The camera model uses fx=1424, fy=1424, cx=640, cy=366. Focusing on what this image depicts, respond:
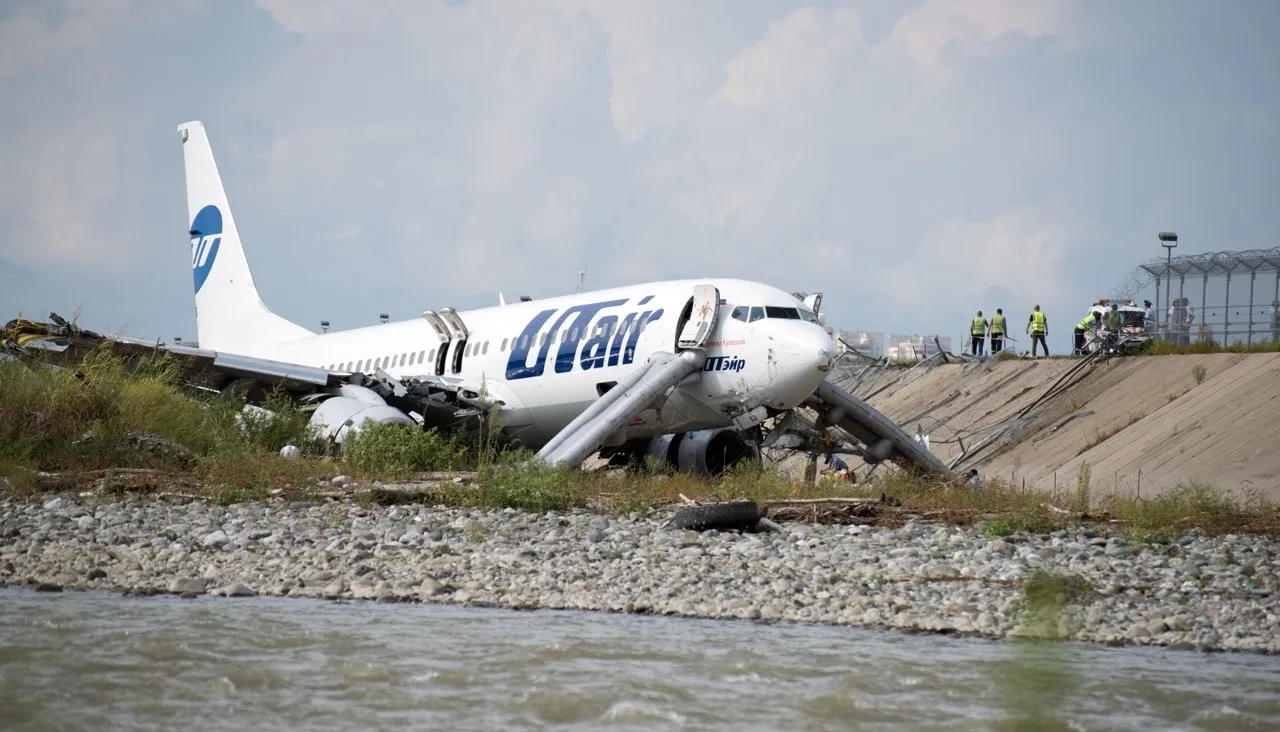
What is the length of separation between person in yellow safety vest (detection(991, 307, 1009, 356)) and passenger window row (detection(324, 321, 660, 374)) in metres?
19.3

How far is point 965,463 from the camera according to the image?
1202 inches

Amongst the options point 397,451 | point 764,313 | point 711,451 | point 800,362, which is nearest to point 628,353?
point 764,313

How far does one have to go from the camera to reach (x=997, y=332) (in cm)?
3975

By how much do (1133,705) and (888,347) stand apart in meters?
40.4

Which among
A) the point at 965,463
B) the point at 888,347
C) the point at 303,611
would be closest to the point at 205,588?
the point at 303,611

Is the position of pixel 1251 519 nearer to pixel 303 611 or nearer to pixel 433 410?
pixel 303 611

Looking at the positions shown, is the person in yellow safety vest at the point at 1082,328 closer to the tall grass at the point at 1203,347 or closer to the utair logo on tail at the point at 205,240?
the tall grass at the point at 1203,347

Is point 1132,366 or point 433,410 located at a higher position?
point 1132,366

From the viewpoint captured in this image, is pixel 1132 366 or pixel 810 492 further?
pixel 1132 366

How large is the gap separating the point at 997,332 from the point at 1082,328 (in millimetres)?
4267

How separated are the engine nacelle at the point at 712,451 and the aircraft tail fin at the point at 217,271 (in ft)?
41.3

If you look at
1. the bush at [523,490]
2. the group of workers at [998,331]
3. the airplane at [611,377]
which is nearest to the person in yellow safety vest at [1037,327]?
the group of workers at [998,331]

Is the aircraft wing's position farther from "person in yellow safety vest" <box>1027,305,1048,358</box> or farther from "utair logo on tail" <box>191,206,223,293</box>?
"person in yellow safety vest" <box>1027,305,1048,358</box>

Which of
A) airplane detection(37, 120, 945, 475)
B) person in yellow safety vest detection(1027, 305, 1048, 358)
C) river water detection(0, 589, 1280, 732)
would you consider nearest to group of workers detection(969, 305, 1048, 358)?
person in yellow safety vest detection(1027, 305, 1048, 358)
